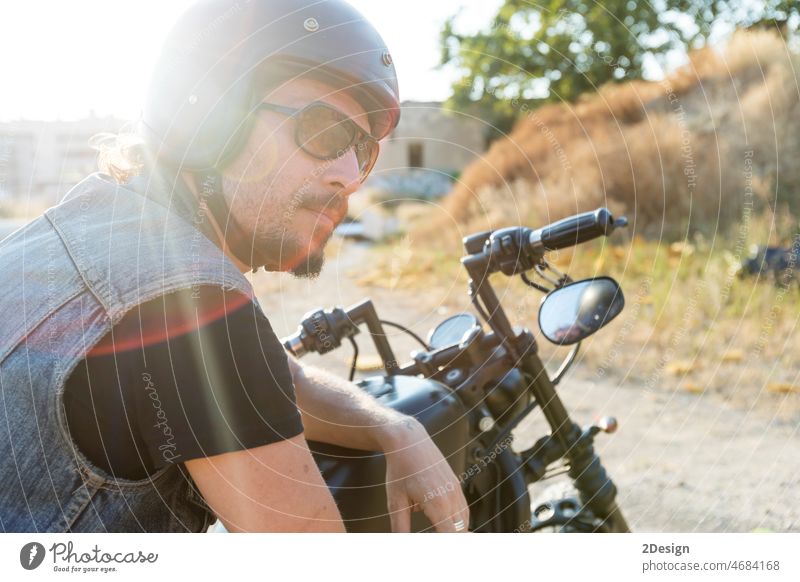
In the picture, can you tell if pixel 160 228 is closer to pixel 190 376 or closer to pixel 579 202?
pixel 190 376

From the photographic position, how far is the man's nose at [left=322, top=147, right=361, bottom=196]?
160cm

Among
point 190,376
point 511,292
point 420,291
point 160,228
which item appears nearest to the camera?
point 190,376

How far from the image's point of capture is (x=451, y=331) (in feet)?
6.34

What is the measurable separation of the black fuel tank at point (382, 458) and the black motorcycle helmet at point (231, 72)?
0.42 m

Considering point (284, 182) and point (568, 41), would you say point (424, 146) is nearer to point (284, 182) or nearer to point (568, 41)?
point (568, 41)

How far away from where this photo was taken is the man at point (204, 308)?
4.04 feet

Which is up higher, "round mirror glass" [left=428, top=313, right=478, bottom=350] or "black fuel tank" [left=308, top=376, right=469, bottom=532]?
"round mirror glass" [left=428, top=313, right=478, bottom=350]

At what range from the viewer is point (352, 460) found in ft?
5.38

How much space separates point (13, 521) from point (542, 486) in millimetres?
2107

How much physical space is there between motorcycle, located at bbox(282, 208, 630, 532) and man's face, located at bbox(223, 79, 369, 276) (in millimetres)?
297
